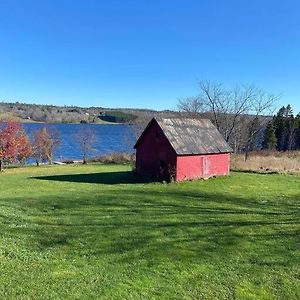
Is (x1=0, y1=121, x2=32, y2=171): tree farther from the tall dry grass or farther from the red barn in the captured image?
the tall dry grass

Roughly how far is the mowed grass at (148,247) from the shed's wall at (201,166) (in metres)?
8.93

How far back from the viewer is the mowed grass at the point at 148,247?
9062mm

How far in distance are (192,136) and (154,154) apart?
4194 mm

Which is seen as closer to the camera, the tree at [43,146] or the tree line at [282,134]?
the tree at [43,146]

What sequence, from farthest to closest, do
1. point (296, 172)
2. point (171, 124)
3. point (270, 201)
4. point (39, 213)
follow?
point (296, 172), point (171, 124), point (270, 201), point (39, 213)

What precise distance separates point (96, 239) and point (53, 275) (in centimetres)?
347

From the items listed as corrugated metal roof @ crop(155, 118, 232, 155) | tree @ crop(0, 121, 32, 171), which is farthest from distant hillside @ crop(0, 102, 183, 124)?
corrugated metal roof @ crop(155, 118, 232, 155)

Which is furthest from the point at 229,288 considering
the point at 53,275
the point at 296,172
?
the point at 296,172

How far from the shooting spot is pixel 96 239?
12.8m

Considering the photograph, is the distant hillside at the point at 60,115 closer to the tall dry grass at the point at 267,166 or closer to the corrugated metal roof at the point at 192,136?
the tall dry grass at the point at 267,166

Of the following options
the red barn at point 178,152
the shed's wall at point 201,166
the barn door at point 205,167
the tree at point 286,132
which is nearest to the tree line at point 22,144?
the red barn at point 178,152

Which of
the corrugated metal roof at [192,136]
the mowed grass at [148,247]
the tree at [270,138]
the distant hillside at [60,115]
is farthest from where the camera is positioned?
the distant hillside at [60,115]

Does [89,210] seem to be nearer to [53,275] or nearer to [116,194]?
[116,194]

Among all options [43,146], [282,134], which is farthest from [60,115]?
[43,146]
